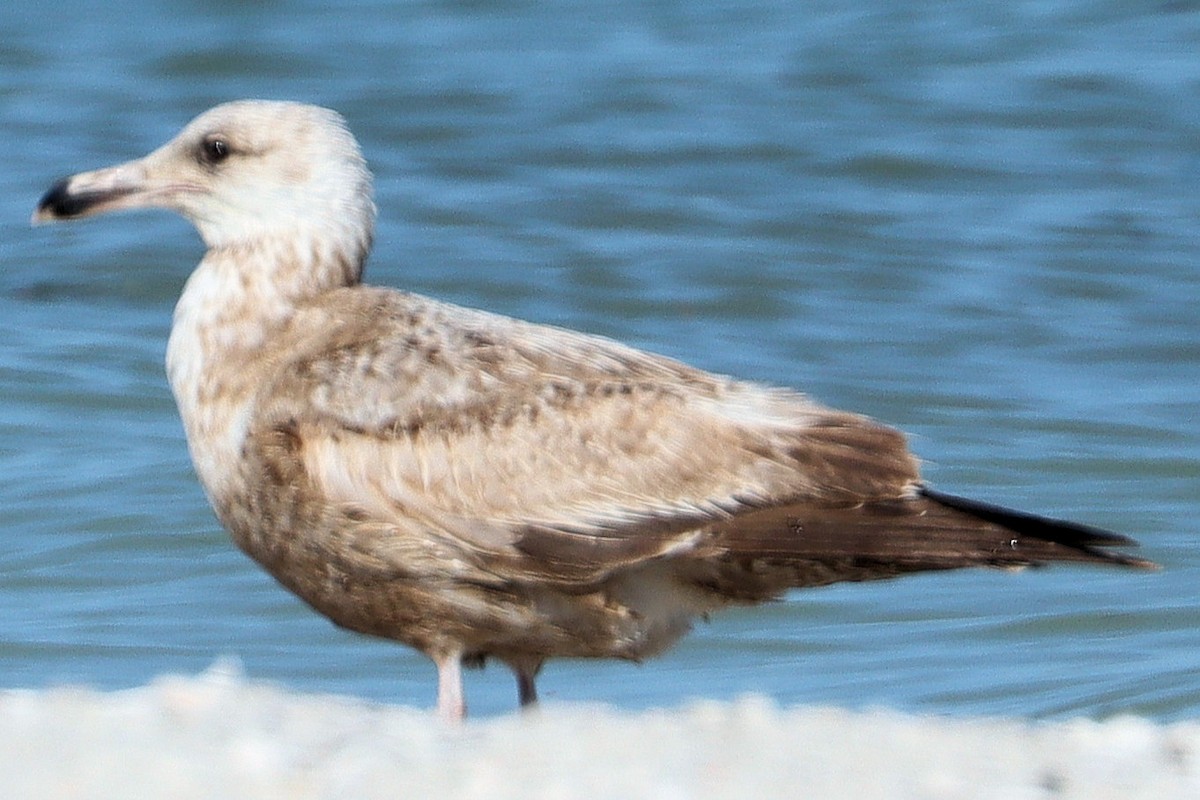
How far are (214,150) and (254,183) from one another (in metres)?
0.15

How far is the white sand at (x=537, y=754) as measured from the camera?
4.36 meters

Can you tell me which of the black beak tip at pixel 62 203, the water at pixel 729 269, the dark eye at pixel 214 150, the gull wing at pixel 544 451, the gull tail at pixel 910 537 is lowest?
the water at pixel 729 269

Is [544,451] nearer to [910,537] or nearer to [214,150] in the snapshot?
[910,537]

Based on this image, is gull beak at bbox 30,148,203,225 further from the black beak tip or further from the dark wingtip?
the dark wingtip

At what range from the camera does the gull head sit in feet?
21.7

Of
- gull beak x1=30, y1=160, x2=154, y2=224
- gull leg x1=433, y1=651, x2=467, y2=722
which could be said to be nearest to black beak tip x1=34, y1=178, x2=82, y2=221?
gull beak x1=30, y1=160, x2=154, y2=224

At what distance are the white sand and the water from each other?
2.56 metres

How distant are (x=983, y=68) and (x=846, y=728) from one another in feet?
42.2

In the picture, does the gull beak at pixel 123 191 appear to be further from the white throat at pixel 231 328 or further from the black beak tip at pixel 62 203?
the white throat at pixel 231 328

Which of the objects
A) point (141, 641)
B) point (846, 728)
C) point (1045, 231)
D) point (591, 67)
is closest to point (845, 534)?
point (846, 728)

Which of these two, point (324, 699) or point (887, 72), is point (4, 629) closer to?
point (324, 699)

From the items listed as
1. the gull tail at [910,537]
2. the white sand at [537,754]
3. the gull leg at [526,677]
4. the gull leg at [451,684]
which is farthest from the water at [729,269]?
the white sand at [537,754]

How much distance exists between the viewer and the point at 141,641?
823 centimetres

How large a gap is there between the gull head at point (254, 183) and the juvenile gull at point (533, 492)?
1.29 ft
